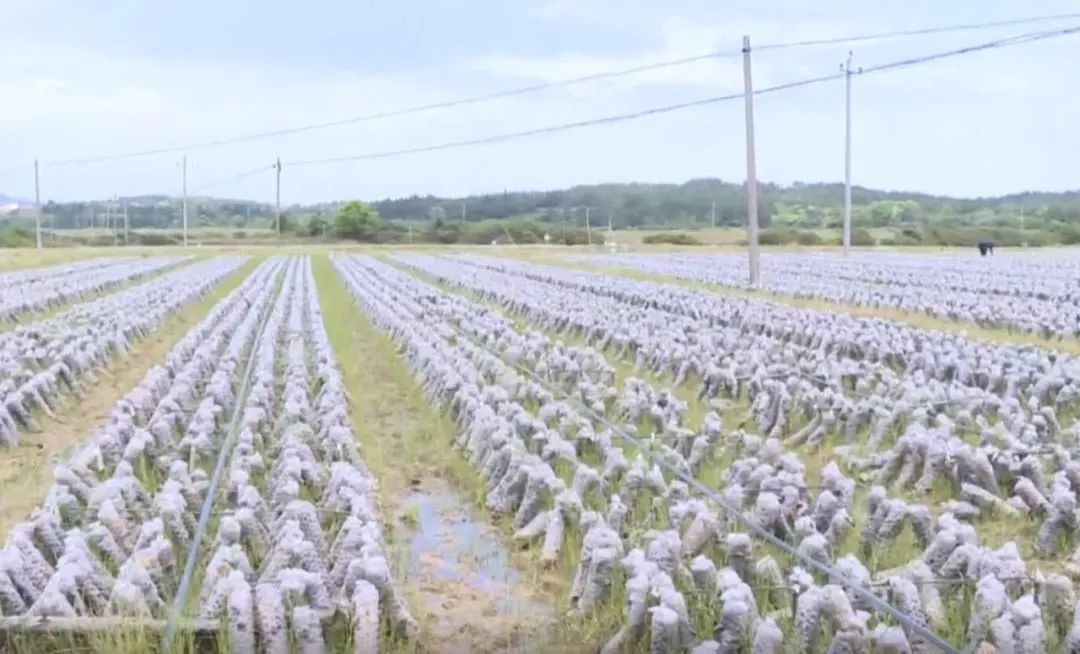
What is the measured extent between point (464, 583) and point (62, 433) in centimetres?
458

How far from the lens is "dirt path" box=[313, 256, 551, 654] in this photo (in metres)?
4.71

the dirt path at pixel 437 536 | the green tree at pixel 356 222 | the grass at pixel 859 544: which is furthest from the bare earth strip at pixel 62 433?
the green tree at pixel 356 222

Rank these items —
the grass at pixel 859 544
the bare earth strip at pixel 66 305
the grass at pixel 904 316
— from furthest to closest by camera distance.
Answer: the bare earth strip at pixel 66 305, the grass at pixel 904 316, the grass at pixel 859 544

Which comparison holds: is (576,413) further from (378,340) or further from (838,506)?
(378,340)

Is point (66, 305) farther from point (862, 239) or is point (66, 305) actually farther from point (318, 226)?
point (318, 226)

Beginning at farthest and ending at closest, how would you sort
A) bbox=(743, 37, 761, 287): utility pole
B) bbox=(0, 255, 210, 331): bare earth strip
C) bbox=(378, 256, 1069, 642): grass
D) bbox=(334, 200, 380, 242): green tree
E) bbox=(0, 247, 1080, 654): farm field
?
bbox=(334, 200, 380, 242): green tree → bbox=(743, 37, 761, 287): utility pole → bbox=(0, 255, 210, 331): bare earth strip → bbox=(378, 256, 1069, 642): grass → bbox=(0, 247, 1080, 654): farm field

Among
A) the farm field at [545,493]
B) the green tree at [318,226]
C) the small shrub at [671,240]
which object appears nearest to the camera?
the farm field at [545,493]

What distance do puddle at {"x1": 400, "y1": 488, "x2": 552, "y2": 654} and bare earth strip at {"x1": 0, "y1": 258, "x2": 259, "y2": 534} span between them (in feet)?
6.78

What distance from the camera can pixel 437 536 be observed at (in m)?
6.03

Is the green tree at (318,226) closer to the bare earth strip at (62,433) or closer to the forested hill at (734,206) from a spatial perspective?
the forested hill at (734,206)

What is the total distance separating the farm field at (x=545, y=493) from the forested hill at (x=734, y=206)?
63021mm

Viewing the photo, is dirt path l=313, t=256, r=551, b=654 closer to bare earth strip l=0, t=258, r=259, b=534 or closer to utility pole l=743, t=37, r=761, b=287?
bare earth strip l=0, t=258, r=259, b=534

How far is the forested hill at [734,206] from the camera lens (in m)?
75.0

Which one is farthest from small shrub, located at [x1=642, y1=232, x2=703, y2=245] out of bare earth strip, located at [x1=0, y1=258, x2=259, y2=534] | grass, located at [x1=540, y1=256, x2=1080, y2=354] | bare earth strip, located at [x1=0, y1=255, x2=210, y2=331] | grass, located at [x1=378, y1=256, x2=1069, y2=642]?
grass, located at [x1=378, y1=256, x2=1069, y2=642]
